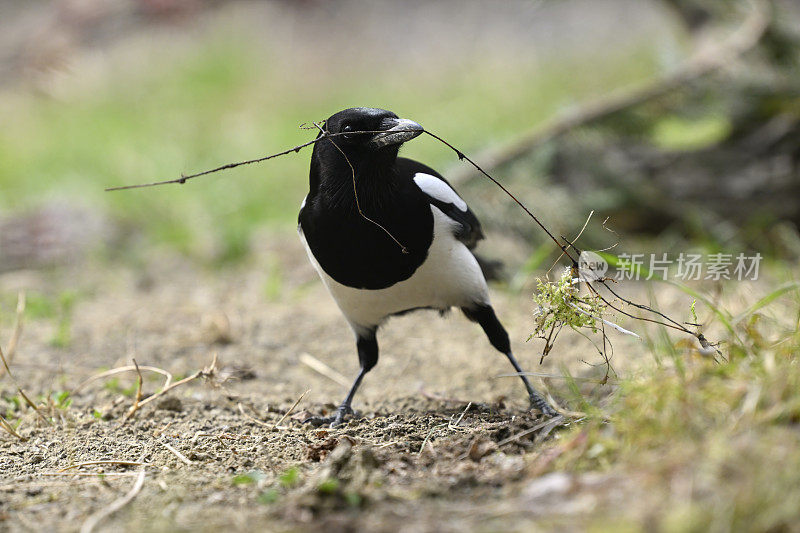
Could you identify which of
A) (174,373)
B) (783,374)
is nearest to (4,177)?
(174,373)

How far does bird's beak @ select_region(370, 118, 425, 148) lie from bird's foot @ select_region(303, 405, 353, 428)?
1040mm

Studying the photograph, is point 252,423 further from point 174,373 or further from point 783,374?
point 783,374

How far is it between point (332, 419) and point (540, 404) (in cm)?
80

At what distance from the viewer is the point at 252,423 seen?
2943 mm

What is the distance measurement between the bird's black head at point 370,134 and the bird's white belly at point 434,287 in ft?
1.12

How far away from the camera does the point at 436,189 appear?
3.10 meters

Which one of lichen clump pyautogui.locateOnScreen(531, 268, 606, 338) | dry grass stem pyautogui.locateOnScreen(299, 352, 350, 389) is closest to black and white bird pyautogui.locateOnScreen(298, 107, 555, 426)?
lichen clump pyautogui.locateOnScreen(531, 268, 606, 338)

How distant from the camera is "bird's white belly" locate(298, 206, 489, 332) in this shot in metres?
2.98

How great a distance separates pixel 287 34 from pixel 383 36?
1580 millimetres

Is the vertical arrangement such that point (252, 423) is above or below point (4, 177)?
below

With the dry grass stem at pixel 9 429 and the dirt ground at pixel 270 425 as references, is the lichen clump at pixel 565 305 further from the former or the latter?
the dry grass stem at pixel 9 429

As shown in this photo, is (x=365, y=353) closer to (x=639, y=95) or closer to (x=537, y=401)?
(x=537, y=401)

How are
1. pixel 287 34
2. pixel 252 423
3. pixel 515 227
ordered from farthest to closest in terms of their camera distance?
pixel 287 34 → pixel 515 227 → pixel 252 423

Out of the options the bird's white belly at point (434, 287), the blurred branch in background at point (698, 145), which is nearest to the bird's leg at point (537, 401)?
the bird's white belly at point (434, 287)
